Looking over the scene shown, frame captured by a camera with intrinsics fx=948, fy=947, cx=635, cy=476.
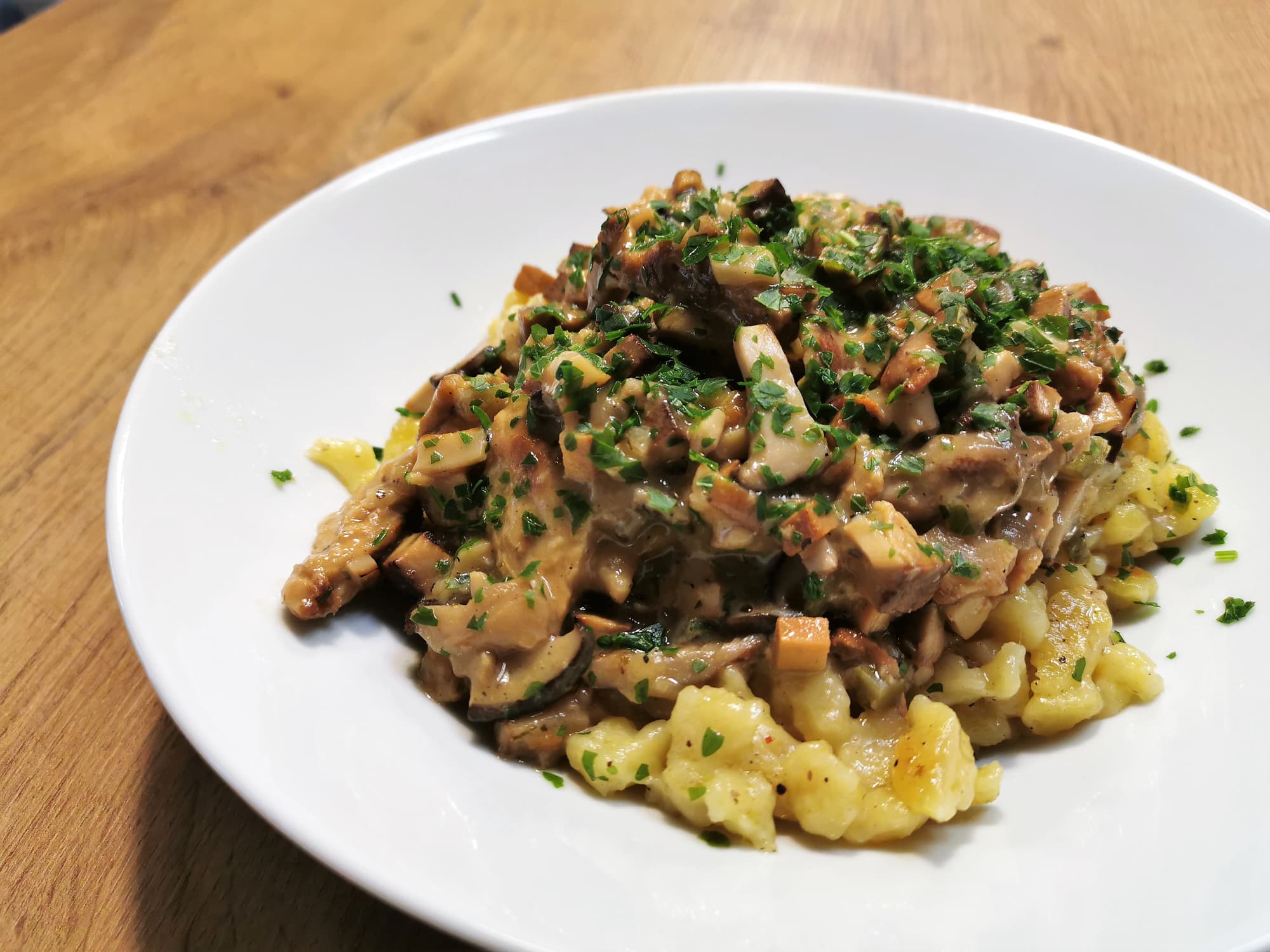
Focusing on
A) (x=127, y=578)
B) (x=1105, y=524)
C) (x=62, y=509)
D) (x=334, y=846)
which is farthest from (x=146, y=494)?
(x=1105, y=524)

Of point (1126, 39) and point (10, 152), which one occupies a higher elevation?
point (10, 152)

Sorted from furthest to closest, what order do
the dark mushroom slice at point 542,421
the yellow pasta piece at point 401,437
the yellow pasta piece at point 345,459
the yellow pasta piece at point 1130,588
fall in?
the yellow pasta piece at point 401,437, the yellow pasta piece at point 345,459, the yellow pasta piece at point 1130,588, the dark mushroom slice at point 542,421

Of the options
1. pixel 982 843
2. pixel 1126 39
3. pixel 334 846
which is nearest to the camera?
pixel 334 846

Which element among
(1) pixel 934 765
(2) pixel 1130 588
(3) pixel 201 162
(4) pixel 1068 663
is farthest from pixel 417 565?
(3) pixel 201 162

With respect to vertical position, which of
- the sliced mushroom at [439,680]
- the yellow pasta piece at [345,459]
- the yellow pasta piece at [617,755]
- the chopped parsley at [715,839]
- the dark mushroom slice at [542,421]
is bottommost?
the chopped parsley at [715,839]

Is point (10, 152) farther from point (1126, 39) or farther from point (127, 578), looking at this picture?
point (1126, 39)

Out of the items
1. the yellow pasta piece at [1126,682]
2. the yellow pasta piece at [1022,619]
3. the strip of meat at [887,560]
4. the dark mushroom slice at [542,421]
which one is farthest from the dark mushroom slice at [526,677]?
the yellow pasta piece at [1126,682]

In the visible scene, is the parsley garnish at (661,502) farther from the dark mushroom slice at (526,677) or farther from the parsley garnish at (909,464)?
the parsley garnish at (909,464)
